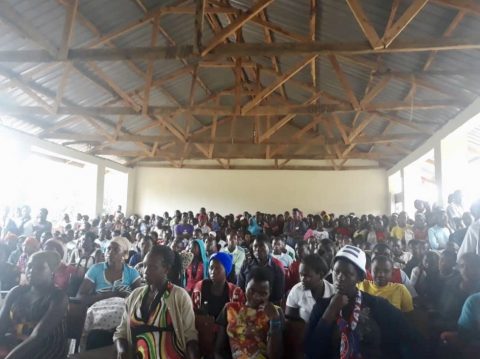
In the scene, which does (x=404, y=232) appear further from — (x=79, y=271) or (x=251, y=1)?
(x=79, y=271)

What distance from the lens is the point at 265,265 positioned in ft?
12.7

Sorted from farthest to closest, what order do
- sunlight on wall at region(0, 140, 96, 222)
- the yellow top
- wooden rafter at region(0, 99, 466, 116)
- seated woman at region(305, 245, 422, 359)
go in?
sunlight on wall at region(0, 140, 96, 222)
wooden rafter at region(0, 99, 466, 116)
the yellow top
seated woman at region(305, 245, 422, 359)

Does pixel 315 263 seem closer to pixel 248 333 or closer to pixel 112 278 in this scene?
pixel 248 333

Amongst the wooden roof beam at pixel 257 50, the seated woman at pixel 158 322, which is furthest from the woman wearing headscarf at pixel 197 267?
the wooden roof beam at pixel 257 50

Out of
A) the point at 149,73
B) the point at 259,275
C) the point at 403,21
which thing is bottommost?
the point at 259,275

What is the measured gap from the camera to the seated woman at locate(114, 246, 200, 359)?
94.0 inches

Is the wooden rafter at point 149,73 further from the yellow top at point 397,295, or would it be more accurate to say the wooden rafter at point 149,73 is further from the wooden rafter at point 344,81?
the yellow top at point 397,295

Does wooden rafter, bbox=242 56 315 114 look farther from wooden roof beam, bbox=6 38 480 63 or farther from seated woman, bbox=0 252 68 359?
seated woman, bbox=0 252 68 359

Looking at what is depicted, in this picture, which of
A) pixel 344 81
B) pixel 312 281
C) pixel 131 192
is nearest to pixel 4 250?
pixel 312 281

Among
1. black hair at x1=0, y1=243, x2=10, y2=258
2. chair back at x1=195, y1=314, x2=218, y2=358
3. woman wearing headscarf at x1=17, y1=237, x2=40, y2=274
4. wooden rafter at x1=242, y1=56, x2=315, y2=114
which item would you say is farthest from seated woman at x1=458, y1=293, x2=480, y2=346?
wooden rafter at x1=242, y1=56, x2=315, y2=114

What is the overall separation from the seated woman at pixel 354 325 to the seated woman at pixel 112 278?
6.61ft

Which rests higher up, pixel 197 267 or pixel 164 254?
pixel 164 254

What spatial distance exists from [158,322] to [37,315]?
0.89 m

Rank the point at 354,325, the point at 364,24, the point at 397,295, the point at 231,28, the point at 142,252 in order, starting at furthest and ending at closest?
the point at 142,252 < the point at 231,28 < the point at 364,24 < the point at 397,295 < the point at 354,325
